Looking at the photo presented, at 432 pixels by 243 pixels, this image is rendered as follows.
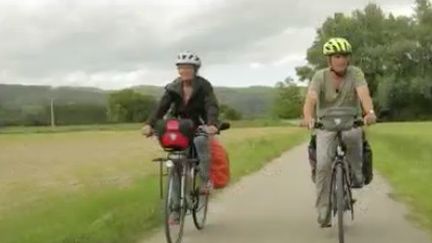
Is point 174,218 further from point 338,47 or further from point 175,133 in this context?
point 338,47

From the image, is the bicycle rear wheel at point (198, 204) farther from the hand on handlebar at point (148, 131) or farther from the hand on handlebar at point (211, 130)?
the hand on handlebar at point (148, 131)

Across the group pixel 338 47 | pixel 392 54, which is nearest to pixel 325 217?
pixel 338 47

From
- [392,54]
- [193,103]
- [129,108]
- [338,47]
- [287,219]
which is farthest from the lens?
[129,108]

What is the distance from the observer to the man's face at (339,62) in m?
8.20

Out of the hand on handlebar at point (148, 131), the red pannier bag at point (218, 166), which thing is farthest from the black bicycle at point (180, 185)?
the red pannier bag at point (218, 166)

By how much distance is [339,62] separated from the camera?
8.20m

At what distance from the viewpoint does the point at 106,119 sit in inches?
6142

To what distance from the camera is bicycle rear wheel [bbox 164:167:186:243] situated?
7984 millimetres

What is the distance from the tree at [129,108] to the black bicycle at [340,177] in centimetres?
14371

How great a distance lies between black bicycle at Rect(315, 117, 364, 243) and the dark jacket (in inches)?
48.4

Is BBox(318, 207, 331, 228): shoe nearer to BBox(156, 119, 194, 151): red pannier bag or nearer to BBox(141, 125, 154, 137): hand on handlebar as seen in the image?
BBox(156, 119, 194, 151): red pannier bag

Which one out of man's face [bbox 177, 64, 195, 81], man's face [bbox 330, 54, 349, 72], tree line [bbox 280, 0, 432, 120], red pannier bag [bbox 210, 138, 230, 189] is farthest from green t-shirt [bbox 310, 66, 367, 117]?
tree line [bbox 280, 0, 432, 120]

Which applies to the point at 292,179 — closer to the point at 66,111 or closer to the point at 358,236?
the point at 358,236

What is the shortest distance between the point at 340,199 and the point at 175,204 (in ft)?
5.40
